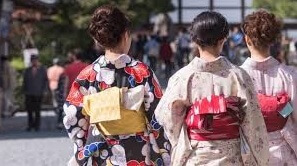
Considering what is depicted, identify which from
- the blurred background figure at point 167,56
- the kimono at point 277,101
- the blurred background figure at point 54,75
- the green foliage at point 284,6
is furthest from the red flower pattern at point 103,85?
the green foliage at point 284,6

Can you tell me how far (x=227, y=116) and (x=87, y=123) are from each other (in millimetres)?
983

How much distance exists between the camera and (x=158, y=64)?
1131 inches

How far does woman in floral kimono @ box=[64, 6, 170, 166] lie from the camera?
469cm

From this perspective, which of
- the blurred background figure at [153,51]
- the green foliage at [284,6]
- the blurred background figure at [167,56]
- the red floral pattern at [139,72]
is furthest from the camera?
the green foliage at [284,6]

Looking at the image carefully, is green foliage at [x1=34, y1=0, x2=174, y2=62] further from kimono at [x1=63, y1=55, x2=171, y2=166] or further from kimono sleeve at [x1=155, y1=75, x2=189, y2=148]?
kimono sleeve at [x1=155, y1=75, x2=189, y2=148]

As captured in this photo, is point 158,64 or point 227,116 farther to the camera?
point 158,64

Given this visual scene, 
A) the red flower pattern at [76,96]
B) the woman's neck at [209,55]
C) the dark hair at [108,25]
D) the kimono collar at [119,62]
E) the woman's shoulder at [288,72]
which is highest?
the dark hair at [108,25]

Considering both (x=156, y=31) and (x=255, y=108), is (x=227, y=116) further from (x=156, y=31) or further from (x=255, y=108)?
(x=156, y=31)

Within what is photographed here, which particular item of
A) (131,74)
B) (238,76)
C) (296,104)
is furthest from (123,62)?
(296,104)

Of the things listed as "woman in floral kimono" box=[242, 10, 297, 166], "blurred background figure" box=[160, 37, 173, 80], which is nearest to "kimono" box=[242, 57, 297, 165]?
"woman in floral kimono" box=[242, 10, 297, 166]

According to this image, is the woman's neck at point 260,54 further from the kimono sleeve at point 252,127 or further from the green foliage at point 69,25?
the green foliage at point 69,25

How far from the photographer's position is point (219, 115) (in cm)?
429

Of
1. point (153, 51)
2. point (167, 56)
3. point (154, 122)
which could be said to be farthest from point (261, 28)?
point (153, 51)

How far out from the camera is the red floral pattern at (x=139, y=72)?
470 centimetres
